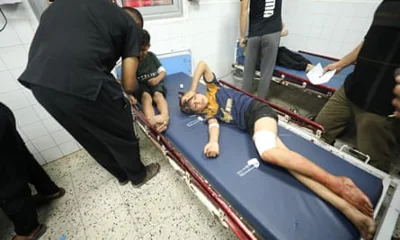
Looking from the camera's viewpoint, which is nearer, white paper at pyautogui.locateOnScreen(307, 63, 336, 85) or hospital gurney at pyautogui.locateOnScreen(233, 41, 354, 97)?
white paper at pyautogui.locateOnScreen(307, 63, 336, 85)

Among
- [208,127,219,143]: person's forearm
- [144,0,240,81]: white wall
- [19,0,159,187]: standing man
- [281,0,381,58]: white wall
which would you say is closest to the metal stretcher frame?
[208,127,219,143]: person's forearm

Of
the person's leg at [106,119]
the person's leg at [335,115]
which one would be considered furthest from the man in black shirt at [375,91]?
the person's leg at [106,119]

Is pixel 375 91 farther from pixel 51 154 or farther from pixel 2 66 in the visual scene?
pixel 51 154

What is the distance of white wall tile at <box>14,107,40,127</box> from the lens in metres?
1.67

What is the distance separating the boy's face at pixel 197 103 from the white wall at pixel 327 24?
7.84 feet

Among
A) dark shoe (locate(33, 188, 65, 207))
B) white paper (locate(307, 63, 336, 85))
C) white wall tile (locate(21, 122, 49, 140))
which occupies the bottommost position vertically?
dark shoe (locate(33, 188, 65, 207))

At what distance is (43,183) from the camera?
1.49 meters

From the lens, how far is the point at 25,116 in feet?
5.61

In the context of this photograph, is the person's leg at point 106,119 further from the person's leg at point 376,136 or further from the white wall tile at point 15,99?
the person's leg at point 376,136

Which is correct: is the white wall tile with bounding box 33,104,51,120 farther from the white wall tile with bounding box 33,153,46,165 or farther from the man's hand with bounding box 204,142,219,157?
the man's hand with bounding box 204,142,219,157

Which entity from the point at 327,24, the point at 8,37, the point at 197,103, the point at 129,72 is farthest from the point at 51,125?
the point at 327,24

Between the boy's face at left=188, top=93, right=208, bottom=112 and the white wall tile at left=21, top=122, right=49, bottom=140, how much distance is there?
58.1 inches

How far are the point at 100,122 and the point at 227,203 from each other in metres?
0.89

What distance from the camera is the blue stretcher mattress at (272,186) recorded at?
2.91 ft
